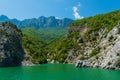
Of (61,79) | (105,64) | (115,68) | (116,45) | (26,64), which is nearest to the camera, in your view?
(61,79)

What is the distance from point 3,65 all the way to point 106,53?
68.7 metres

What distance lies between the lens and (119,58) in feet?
454

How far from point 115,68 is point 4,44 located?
289ft

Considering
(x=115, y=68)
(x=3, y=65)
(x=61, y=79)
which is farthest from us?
(x=3, y=65)

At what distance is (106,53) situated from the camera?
16350 centimetres

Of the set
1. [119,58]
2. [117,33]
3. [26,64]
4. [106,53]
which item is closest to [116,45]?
[106,53]

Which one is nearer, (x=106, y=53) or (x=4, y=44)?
(x=106, y=53)

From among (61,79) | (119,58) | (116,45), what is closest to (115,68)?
(119,58)

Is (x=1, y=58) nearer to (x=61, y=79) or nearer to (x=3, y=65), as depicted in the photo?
(x=3, y=65)

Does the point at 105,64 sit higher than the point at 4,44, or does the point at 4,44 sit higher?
the point at 4,44

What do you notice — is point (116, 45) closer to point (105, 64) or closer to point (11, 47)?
point (105, 64)

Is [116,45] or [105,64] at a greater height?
[116,45]

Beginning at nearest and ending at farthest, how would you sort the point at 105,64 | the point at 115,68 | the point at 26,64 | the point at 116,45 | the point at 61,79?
the point at 61,79, the point at 115,68, the point at 105,64, the point at 116,45, the point at 26,64

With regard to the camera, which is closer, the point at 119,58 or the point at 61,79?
the point at 61,79
